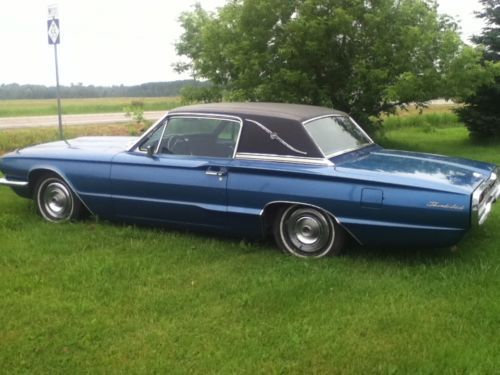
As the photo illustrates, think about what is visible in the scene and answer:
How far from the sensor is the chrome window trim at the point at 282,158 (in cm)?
509

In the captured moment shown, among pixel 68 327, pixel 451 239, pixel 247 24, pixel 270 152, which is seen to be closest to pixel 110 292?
pixel 68 327

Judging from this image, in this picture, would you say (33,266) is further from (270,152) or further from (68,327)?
(270,152)

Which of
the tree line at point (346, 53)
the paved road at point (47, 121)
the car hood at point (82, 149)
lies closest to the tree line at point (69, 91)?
the paved road at point (47, 121)

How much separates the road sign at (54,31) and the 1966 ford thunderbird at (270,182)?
11.8 feet

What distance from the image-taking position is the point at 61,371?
3.33 m

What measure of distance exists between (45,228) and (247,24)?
6361 mm

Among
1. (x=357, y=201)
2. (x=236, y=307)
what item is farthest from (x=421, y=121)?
(x=236, y=307)

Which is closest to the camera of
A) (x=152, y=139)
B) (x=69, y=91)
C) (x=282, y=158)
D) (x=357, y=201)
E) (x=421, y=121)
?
(x=357, y=201)

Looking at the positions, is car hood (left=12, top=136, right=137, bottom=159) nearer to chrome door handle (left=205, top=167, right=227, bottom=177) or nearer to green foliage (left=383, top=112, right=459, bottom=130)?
chrome door handle (left=205, top=167, right=227, bottom=177)

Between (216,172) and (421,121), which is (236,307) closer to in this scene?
(216,172)

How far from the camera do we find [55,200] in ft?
21.1

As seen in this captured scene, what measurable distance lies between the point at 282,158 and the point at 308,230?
0.65 metres

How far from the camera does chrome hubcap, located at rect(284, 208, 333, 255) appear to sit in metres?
5.07

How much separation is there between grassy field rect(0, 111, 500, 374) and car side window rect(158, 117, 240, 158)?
0.81 m
